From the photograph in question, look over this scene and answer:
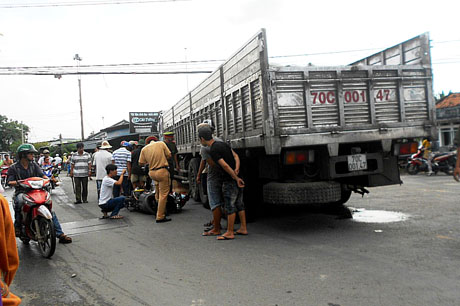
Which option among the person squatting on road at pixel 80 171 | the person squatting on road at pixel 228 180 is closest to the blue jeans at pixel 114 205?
the person squatting on road at pixel 228 180

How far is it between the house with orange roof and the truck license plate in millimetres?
19059

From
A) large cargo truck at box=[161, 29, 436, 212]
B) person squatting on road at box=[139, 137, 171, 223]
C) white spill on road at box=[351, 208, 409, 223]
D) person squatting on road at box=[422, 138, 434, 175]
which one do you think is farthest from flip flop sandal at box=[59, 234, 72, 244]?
person squatting on road at box=[422, 138, 434, 175]

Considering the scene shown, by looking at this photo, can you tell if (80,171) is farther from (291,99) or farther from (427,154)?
(427,154)

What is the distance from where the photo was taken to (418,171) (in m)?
13.9

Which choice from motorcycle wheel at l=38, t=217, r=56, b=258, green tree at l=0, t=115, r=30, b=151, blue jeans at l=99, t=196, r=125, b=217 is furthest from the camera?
green tree at l=0, t=115, r=30, b=151

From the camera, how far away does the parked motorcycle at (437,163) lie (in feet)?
43.0

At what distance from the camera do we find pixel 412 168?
46.3 ft

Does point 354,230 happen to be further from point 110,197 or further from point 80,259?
point 110,197

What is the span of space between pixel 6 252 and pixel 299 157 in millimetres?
4168

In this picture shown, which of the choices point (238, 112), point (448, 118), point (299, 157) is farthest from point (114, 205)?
point (448, 118)

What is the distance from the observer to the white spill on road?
6164mm

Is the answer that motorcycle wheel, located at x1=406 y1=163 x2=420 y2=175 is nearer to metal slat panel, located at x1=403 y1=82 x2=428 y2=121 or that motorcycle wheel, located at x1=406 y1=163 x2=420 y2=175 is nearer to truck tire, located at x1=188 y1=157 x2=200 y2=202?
truck tire, located at x1=188 y1=157 x2=200 y2=202

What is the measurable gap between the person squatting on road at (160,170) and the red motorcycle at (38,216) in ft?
6.99

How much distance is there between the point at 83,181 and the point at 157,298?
7936mm
